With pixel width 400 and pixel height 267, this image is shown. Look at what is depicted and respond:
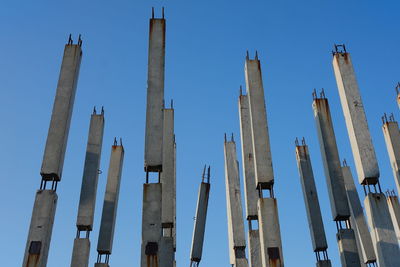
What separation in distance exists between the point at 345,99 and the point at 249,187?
4864mm

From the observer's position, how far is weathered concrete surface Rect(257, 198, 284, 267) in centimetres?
1201

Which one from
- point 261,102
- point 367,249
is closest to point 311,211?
point 367,249

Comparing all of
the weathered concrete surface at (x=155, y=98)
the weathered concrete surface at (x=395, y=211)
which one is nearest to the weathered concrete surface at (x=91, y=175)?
the weathered concrete surface at (x=155, y=98)

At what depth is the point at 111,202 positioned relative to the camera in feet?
61.0

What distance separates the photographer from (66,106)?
14.4 meters

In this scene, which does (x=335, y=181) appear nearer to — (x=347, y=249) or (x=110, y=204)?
(x=347, y=249)

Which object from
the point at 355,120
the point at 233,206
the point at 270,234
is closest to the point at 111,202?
the point at 233,206

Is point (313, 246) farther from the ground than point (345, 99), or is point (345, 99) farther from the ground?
point (345, 99)

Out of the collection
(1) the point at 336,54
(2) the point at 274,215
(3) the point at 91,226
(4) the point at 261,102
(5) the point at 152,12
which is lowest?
(2) the point at 274,215

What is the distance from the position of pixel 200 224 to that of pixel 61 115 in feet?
24.7

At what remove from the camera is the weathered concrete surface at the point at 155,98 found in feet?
43.1

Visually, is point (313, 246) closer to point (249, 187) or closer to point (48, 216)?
point (249, 187)

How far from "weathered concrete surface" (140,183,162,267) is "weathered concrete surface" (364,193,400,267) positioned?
6125 mm

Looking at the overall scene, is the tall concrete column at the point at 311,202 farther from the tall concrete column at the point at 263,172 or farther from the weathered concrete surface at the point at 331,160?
the tall concrete column at the point at 263,172
